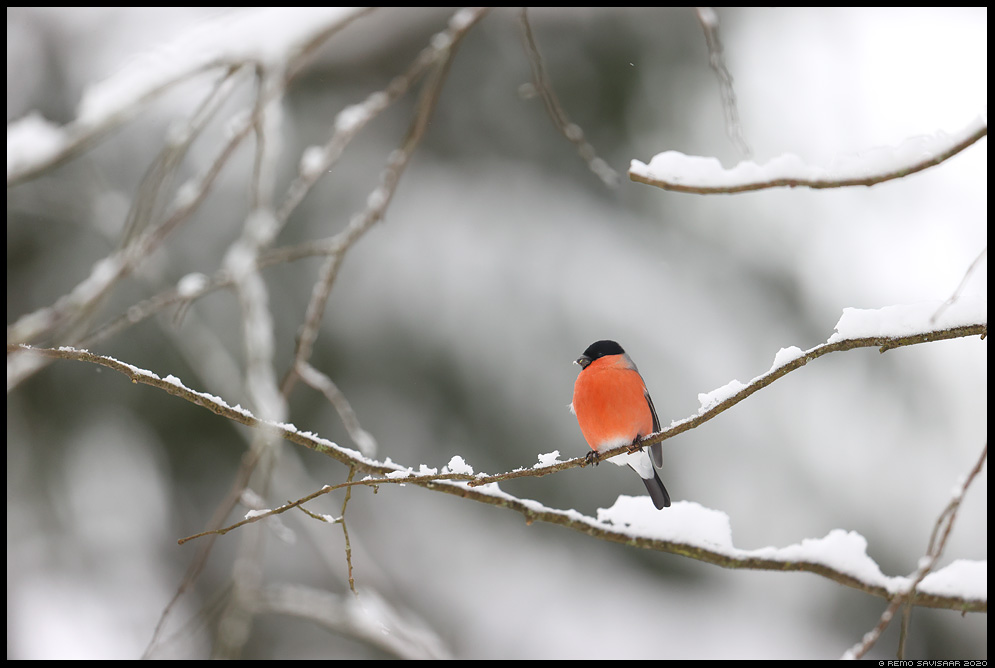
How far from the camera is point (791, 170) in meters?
1.00

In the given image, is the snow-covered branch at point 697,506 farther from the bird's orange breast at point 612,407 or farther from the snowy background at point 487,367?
the snowy background at point 487,367

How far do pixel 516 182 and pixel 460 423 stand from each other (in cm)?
152

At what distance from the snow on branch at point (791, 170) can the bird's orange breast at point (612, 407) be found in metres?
0.87

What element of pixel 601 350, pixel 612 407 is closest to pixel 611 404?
pixel 612 407

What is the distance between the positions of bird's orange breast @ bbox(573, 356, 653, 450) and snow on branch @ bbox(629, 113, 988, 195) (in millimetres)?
865

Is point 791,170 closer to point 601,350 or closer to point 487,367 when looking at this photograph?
point 601,350

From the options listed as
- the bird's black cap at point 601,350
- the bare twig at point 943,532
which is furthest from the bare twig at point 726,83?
the bare twig at point 943,532

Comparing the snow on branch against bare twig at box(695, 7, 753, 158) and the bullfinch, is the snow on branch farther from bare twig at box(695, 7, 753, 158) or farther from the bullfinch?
the bullfinch

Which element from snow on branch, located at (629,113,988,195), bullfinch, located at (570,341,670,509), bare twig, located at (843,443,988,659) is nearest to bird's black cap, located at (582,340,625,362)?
bullfinch, located at (570,341,670,509)

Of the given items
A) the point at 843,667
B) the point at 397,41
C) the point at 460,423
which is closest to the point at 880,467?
the point at 460,423

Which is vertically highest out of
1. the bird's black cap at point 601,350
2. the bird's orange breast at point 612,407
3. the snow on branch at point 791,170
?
the bird's black cap at point 601,350

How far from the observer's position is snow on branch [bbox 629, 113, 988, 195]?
96cm

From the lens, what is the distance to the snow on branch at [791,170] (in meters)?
0.96

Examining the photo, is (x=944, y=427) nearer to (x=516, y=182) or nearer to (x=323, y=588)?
Answer: (x=516, y=182)
